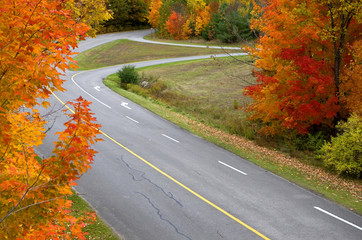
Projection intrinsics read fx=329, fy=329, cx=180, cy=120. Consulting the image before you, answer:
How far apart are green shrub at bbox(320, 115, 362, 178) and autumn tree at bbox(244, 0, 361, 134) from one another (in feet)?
5.87

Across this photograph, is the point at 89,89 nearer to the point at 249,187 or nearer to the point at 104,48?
the point at 249,187

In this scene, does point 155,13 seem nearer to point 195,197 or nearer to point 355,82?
point 355,82

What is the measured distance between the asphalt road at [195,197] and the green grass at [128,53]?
30.2m

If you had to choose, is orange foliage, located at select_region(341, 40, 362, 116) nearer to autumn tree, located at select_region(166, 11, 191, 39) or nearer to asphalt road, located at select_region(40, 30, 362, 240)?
asphalt road, located at select_region(40, 30, 362, 240)

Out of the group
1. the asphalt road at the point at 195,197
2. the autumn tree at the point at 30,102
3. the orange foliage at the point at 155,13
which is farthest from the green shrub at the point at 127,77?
the orange foliage at the point at 155,13

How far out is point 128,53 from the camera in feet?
167

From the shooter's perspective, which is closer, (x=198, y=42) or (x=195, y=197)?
(x=195, y=197)

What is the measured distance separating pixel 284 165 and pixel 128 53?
4006 cm

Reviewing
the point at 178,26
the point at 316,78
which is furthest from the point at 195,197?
the point at 178,26

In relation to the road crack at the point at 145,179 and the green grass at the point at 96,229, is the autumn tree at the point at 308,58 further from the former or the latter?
the green grass at the point at 96,229

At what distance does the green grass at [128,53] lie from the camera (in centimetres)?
4617

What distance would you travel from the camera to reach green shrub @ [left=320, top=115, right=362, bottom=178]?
1371 centimetres

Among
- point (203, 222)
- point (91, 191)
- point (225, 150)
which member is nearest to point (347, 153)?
point (225, 150)

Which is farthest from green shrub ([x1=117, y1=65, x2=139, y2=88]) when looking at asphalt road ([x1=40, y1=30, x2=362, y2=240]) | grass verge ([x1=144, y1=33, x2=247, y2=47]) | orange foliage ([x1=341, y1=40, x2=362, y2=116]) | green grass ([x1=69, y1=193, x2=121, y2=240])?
grass verge ([x1=144, y1=33, x2=247, y2=47])
